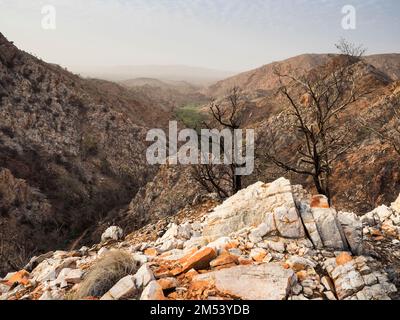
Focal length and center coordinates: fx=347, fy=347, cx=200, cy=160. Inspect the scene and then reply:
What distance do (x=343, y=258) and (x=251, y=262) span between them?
1663 mm

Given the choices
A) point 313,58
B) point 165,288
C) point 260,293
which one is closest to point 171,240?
point 165,288

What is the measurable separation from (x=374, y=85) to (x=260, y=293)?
30.2m

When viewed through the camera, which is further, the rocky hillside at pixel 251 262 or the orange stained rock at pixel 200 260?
the orange stained rock at pixel 200 260

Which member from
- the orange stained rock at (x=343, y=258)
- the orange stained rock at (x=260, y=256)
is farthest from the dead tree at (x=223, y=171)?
the orange stained rock at (x=343, y=258)

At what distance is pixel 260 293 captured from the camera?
524 cm

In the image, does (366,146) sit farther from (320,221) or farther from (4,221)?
(4,221)

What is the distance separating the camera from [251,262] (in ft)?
19.9

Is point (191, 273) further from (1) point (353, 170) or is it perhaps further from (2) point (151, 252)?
(1) point (353, 170)

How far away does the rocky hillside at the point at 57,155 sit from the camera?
25.1m

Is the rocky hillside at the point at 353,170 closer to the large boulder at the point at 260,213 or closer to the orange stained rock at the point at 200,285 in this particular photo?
the large boulder at the point at 260,213

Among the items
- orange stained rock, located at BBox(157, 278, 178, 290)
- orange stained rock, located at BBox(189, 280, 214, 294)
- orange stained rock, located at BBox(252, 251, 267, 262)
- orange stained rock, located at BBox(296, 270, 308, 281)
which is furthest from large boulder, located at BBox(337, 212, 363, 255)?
orange stained rock, located at BBox(157, 278, 178, 290)

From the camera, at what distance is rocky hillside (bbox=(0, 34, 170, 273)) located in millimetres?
25109

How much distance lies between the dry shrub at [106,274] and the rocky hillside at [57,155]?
618 inches

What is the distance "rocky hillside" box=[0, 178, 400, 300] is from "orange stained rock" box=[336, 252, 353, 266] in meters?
0.02
